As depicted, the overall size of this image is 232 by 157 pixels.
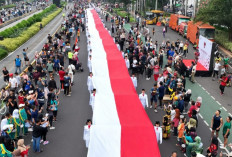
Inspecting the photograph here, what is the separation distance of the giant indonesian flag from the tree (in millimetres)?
16339

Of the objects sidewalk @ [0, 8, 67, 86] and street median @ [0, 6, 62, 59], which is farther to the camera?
street median @ [0, 6, 62, 59]

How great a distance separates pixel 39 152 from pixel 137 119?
4082 millimetres

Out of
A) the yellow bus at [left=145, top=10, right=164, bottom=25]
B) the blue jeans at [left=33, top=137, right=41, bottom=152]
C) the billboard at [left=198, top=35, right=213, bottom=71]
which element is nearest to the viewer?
the blue jeans at [left=33, top=137, right=41, bottom=152]

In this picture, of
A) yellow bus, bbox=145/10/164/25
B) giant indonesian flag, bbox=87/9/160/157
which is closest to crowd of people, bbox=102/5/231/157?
giant indonesian flag, bbox=87/9/160/157

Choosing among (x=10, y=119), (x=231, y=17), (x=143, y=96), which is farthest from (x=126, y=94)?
(x=231, y=17)

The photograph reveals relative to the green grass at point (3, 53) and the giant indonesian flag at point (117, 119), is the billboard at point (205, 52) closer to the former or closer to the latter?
the giant indonesian flag at point (117, 119)

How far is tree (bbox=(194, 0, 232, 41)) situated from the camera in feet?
93.9

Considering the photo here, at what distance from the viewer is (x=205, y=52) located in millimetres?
20469

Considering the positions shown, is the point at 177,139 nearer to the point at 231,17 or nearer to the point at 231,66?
the point at 231,66

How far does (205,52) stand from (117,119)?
1237 cm

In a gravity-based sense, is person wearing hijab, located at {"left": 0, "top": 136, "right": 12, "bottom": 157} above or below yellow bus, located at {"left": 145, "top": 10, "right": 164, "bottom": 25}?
below

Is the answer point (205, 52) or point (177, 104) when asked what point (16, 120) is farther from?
point (205, 52)

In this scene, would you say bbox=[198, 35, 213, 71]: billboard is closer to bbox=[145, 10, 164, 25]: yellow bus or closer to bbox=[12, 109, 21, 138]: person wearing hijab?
bbox=[12, 109, 21, 138]: person wearing hijab

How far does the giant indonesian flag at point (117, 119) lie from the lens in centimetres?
882
